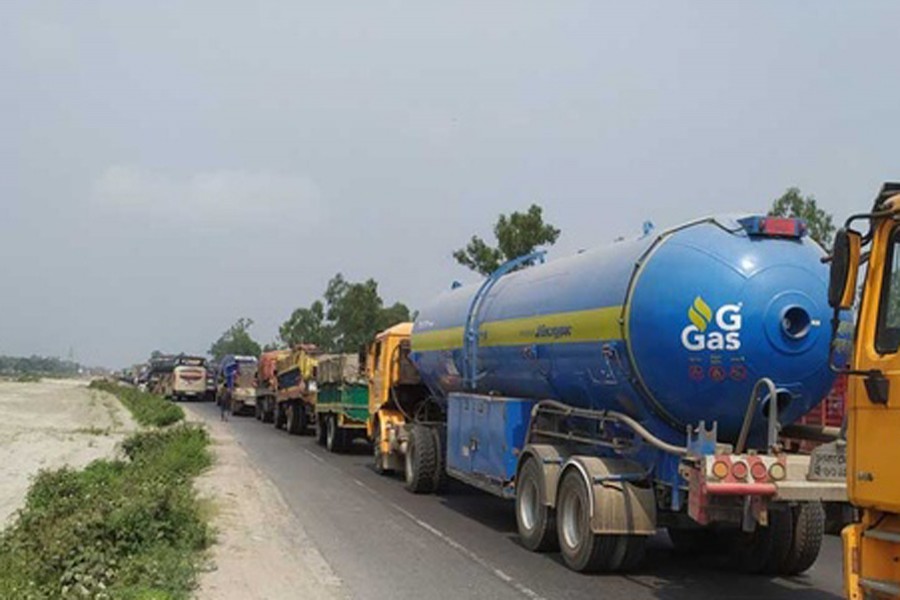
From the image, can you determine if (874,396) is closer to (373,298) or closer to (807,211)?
(807,211)

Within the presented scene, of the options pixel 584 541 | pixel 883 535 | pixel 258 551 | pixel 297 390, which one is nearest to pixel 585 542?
pixel 584 541

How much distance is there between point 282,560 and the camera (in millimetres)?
9742

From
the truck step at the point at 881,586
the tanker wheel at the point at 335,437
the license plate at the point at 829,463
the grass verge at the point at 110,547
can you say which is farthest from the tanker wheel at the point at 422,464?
the truck step at the point at 881,586

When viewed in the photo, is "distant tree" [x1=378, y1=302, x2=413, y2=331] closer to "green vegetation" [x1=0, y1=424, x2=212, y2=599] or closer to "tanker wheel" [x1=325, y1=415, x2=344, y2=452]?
"tanker wheel" [x1=325, y1=415, x2=344, y2=452]

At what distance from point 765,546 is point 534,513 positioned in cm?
241

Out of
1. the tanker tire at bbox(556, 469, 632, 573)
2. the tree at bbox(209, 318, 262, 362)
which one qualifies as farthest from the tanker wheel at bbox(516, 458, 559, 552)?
the tree at bbox(209, 318, 262, 362)

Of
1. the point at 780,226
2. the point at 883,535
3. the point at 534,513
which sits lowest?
the point at 534,513

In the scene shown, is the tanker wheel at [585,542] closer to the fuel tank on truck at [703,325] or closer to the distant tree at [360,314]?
the fuel tank on truck at [703,325]

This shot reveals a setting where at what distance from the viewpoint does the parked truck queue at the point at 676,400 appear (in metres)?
8.19

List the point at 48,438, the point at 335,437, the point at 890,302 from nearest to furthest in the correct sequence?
the point at 890,302 < the point at 335,437 < the point at 48,438

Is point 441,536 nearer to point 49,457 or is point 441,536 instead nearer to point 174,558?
point 174,558

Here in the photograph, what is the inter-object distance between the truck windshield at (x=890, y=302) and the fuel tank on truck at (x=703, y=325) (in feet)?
9.31

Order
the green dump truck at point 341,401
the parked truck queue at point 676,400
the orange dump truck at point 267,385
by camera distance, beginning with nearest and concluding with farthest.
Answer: the parked truck queue at point 676,400 → the green dump truck at point 341,401 → the orange dump truck at point 267,385

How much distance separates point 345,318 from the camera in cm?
5997
